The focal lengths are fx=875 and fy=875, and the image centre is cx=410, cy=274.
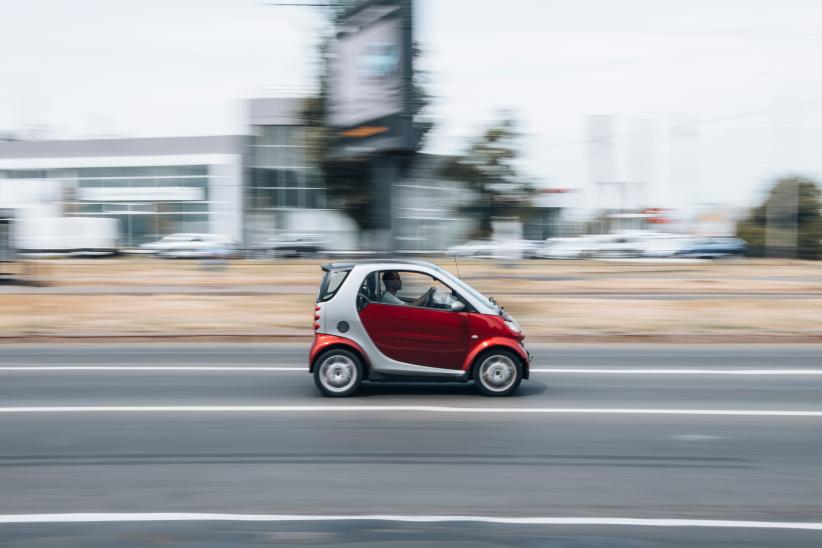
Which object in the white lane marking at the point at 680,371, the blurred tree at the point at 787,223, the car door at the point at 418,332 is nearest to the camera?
the car door at the point at 418,332

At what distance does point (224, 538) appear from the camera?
201 inches

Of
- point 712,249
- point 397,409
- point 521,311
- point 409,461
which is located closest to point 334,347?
point 397,409

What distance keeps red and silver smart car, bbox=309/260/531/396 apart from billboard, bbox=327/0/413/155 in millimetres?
8014

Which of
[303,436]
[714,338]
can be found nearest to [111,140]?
[714,338]

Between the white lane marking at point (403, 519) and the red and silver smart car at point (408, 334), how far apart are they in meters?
3.77

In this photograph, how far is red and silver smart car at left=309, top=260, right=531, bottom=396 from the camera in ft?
30.1

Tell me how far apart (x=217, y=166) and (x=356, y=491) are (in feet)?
210

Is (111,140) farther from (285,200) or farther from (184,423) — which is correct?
(184,423)

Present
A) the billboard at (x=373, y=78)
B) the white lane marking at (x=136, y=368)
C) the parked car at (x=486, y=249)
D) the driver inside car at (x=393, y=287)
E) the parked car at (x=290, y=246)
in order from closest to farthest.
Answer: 1. the driver inside car at (x=393, y=287)
2. the white lane marking at (x=136, y=368)
3. the billboard at (x=373, y=78)
4. the parked car at (x=486, y=249)
5. the parked car at (x=290, y=246)

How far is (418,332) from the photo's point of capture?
9.17 m

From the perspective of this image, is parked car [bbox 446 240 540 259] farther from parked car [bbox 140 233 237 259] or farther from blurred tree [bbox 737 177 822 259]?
blurred tree [bbox 737 177 822 259]

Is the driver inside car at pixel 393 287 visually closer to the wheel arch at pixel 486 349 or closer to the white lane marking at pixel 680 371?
the wheel arch at pixel 486 349

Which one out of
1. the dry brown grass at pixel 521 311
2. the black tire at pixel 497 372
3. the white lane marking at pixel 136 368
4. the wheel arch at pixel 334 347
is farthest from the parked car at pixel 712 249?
the wheel arch at pixel 334 347

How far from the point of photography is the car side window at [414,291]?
9.27 meters
